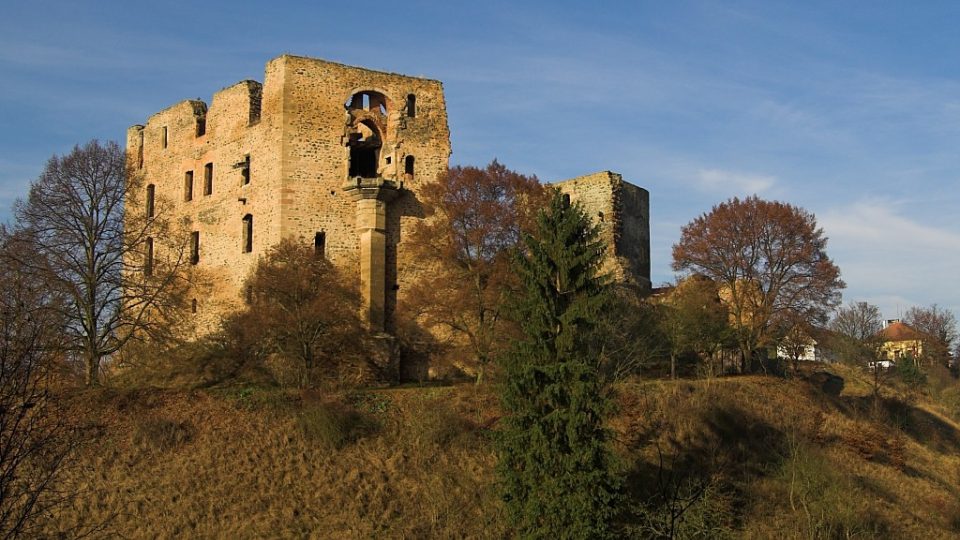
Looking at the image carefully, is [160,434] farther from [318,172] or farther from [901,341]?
[901,341]

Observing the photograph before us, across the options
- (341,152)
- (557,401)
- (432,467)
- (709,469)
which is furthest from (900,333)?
(557,401)

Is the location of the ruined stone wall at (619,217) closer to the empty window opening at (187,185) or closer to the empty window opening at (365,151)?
the empty window opening at (365,151)

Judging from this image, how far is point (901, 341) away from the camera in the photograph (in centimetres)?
6725

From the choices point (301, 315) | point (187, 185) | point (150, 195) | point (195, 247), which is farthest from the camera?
point (150, 195)

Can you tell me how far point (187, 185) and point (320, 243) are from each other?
23.8ft

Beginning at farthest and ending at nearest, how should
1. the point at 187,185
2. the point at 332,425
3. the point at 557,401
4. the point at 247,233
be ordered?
the point at 187,185 → the point at 247,233 → the point at 332,425 → the point at 557,401

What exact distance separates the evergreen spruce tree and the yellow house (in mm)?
40090

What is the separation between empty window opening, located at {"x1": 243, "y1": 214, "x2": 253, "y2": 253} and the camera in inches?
1318

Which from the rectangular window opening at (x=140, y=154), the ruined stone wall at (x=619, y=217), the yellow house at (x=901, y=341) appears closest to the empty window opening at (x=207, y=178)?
the rectangular window opening at (x=140, y=154)

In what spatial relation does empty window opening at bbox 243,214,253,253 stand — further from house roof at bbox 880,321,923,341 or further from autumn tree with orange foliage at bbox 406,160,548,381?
house roof at bbox 880,321,923,341

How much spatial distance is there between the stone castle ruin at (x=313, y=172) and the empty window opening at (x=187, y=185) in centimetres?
4

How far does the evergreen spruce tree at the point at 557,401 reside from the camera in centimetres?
2097

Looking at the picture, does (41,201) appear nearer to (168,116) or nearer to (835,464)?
(168,116)

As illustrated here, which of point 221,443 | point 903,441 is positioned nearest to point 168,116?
point 221,443
